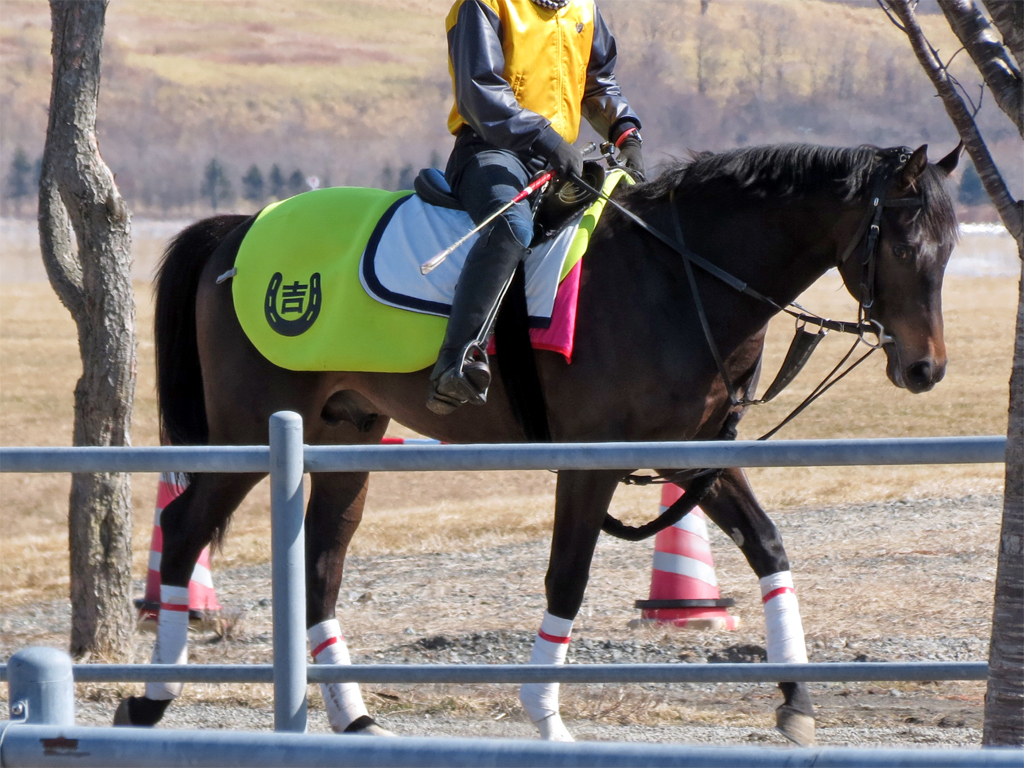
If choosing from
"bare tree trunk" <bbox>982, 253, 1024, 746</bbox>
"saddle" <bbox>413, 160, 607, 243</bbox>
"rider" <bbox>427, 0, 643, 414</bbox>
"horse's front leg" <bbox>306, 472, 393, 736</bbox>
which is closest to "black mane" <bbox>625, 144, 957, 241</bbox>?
"saddle" <bbox>413, 160, 607, 243</bbox>

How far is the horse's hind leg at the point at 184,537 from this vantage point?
15.3ft

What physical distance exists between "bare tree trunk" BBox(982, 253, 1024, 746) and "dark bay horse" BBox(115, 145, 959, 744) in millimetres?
1470

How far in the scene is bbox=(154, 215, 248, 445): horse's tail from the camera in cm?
528

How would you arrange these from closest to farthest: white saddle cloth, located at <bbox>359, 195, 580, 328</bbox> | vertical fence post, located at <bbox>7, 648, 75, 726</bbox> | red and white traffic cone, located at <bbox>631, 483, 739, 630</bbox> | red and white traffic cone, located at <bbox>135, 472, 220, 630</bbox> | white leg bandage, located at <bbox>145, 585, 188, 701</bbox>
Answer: vertical fence post, located at <bbox>7, 648, 75, 726</bbox>
white saddle cloth, located at <bbox>359, 195, 580, 328</bbox>
white leg bandage, located at <bbox>145, 585, 188, 701</bbox>
red and white traffic cone, located at <bbox>631, 483, 739, 630</bbox>
red and white traffic cone, located at <bbox>135, 472, 220, 630</bbox>

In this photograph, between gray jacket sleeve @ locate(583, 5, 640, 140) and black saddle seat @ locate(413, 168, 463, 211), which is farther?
gray jacket sleeve @ locate(583, 5, 640, 140)

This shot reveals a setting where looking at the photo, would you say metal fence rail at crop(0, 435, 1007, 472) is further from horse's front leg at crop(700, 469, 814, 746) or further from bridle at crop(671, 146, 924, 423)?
horse's front leg at crop(700, 469, 814, 746)

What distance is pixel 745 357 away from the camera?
14.6 feet

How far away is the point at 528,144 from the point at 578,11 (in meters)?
0.62

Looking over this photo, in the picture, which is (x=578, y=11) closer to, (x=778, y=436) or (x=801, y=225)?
(x=801, y=225)

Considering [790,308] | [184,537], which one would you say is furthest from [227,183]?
[790,308]

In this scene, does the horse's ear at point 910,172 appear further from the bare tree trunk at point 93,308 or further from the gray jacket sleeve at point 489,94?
the bare tree trunk at point 93,308

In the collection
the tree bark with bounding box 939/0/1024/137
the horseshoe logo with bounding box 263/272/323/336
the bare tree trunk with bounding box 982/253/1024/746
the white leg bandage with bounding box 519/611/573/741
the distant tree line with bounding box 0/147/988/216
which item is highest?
the distant tree line with bounding box 0/147/988/216

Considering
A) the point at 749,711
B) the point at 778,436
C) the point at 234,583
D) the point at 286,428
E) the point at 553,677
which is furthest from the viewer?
the point at 778,436

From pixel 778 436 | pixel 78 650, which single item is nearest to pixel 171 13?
Answer: pixel 778 436
